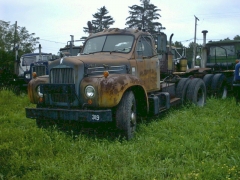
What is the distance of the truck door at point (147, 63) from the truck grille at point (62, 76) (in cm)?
158

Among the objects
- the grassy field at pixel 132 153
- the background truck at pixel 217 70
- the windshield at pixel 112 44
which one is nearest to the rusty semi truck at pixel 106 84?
the windshield at pixel 112 44

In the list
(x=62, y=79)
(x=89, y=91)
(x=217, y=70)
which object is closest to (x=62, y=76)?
(x=62, y=79)

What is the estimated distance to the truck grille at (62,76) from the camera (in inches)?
208

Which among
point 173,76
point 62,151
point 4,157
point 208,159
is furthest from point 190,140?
point 173,76

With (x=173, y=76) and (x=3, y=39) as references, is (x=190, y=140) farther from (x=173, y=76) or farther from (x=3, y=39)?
(x=3, y=39)

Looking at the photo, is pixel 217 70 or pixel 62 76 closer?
pixel 62 76

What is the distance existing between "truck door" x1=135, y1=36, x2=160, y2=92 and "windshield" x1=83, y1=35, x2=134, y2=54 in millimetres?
218

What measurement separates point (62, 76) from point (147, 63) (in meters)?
2.13

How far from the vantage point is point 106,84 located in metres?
4.98

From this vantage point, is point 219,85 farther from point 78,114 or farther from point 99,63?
point 78,114

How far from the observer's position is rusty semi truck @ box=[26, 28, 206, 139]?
199 inches

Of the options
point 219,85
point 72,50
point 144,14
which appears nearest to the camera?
point 72,50

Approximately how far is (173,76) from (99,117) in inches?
179

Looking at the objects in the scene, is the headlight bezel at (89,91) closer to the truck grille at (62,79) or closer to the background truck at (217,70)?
the truck grille at (62,79)
